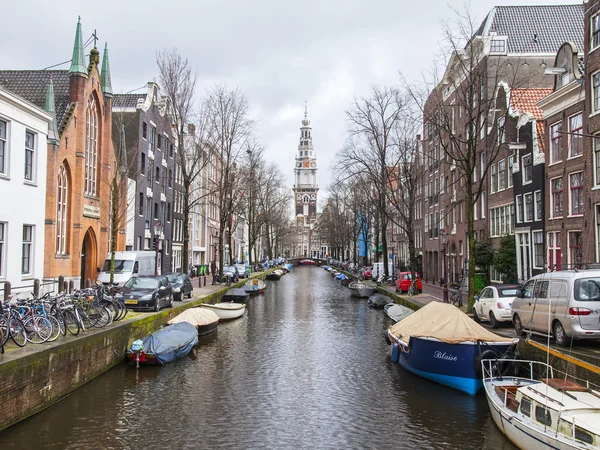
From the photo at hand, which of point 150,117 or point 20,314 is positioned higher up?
point 150,117

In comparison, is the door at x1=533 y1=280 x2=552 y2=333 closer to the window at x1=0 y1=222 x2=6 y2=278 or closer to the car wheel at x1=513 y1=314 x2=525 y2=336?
the car wheel at x1=513 y1=314 x2=525 y2=336

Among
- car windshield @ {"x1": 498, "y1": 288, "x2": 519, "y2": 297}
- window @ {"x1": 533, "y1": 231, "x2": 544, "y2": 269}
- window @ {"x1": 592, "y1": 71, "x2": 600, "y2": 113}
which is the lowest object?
car windshield @ {"x1": 498, "y1": 288, "x2": 519, "y2": 297}

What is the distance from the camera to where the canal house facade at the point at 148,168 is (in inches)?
1705

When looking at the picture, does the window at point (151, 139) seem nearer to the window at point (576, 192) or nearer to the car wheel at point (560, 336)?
the window at point (576, 192)

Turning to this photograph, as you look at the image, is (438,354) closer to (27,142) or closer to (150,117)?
(27,142)

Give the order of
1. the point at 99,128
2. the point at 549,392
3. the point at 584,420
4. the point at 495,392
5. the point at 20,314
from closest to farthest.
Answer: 1. the point at 584,420
2. the point at 549,392
3. the point at 495,392
4. the point at 20,314
5. the point at 99,128

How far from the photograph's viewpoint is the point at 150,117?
1905 inches

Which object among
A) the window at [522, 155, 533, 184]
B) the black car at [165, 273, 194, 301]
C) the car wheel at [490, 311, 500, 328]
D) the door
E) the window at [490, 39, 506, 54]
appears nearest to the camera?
the door

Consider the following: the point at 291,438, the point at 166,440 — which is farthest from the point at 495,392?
the point at 166,440

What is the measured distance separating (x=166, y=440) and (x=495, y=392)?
23.4 ft

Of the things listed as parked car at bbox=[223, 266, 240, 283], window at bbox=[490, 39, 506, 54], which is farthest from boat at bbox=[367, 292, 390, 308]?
window at bbox=[490, 39, 506, 54]

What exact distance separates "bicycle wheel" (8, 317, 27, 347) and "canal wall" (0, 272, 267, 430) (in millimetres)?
213

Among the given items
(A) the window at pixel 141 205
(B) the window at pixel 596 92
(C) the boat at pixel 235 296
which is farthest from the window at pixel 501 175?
(A) the window at pixel 141 205

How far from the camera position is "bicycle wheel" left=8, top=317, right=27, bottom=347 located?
1354 centimetres
